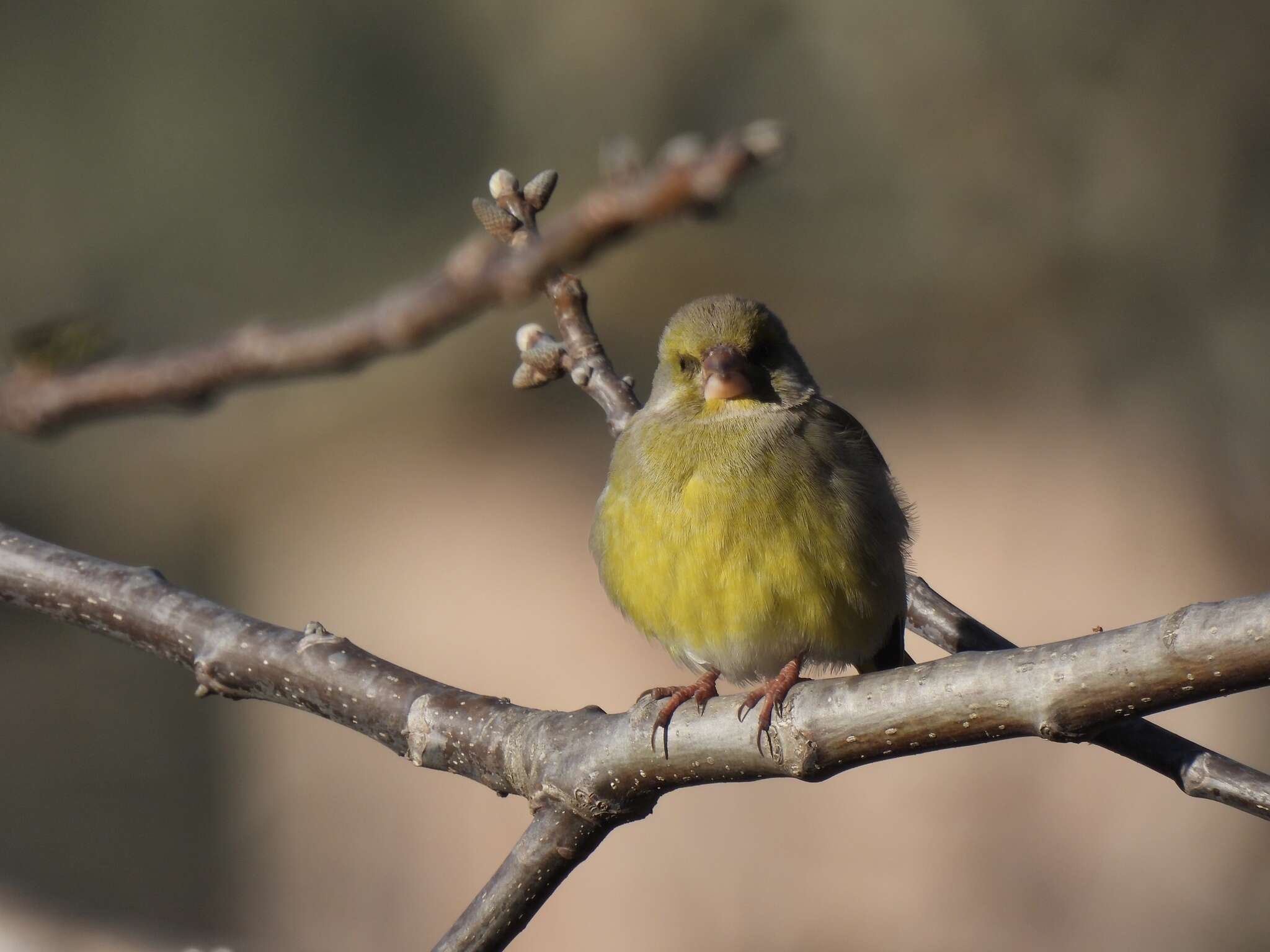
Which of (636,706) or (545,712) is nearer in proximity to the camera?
(636,706)

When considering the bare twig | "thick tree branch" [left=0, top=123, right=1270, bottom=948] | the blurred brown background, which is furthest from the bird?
the blurred brown background

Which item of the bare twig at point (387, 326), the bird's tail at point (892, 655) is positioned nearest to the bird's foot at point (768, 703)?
the bird's tail at point (892, 655)

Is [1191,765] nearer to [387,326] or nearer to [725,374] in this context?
[725,374]

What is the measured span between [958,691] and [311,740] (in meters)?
5.84

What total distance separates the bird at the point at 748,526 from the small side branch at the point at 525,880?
0.45 m

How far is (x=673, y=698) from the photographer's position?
2459 mm

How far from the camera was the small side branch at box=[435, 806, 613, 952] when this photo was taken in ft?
7.80

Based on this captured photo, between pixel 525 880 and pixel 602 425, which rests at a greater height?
pixel 602 425

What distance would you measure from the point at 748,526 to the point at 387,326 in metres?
2.34

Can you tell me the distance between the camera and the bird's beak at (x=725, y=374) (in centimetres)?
332

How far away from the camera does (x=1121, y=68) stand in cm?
707

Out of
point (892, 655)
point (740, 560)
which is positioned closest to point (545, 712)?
point (740, 560)

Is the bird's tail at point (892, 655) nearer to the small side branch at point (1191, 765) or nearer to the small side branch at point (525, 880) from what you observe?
the small side branch at point (1191, 765)

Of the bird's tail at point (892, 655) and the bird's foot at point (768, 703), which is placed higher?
the bird's tail at point (892, 655)
